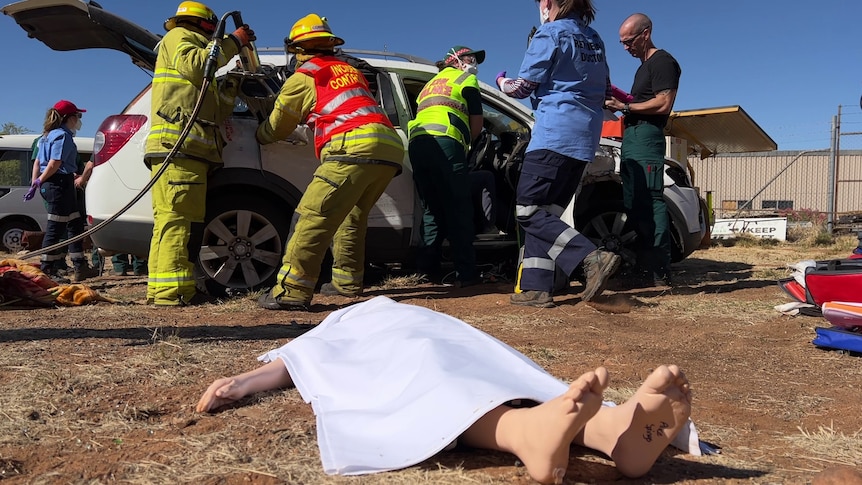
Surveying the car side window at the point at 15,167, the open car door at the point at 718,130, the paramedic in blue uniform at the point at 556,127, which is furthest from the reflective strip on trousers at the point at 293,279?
the car side window at the point at 15,167

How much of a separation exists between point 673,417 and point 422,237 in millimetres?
4193

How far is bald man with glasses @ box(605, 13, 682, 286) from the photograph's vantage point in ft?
18.3

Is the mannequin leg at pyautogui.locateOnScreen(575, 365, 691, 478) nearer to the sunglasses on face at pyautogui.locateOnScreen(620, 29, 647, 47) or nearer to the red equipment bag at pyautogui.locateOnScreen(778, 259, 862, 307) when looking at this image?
the red equipment bag at pyautogui.locateOnScreen(778, 259, 862, 307)

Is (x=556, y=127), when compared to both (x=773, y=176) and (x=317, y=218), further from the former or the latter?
(x=773, y=176)

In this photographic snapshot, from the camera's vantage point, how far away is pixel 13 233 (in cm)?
1148

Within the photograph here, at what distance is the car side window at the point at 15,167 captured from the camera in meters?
11.6

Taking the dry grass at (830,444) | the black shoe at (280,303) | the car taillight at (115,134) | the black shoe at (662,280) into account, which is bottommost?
the dry grass at (830,444)

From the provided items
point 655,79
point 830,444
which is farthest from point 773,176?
point 830,444

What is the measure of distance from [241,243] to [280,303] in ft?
2.77

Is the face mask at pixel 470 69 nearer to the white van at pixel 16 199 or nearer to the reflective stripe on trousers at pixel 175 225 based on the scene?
the reflective stripe on trousers at pixel 175 225

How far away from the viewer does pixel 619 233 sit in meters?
6.17

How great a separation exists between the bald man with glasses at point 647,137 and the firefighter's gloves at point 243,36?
2.77 m

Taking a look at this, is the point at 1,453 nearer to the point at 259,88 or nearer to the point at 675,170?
the point at 259,88

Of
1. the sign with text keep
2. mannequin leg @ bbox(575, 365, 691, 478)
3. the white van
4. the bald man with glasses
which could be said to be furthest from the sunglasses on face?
the white van
